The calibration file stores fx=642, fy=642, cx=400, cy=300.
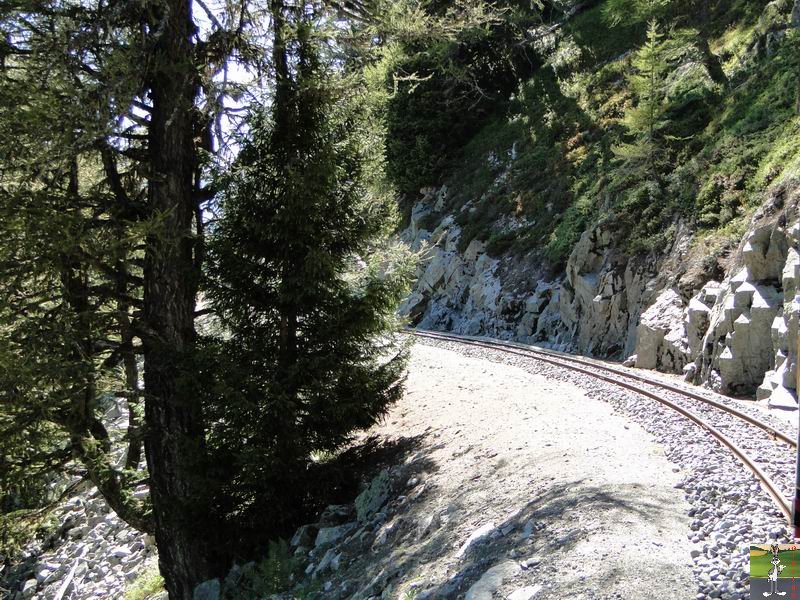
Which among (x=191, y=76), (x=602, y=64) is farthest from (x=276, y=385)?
(x=602, y=64)

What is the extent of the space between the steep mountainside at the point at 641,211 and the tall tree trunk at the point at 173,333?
12.7 ft

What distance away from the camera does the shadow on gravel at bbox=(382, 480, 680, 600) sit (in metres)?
5.76

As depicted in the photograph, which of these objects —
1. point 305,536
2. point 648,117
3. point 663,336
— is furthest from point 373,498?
point 648,117

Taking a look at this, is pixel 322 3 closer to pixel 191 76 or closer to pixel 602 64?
pixel 191 76

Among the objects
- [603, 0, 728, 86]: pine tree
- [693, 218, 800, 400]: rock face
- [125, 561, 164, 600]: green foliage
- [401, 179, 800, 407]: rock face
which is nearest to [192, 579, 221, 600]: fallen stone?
[125, 561, 164, 600]: green foliage

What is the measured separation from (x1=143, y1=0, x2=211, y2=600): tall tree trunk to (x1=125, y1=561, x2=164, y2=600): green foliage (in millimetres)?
3271

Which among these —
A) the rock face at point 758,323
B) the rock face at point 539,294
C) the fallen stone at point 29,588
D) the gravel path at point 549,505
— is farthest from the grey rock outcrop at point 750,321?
the fallen stone at point 29,588

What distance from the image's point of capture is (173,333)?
29.8 ft

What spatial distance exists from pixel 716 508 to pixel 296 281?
568 cm

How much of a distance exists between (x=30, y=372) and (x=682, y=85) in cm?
2359

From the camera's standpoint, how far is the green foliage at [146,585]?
39.8ft

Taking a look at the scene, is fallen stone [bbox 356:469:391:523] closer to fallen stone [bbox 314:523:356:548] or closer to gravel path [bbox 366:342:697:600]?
fallen stone [bbox 314:523:356:548]

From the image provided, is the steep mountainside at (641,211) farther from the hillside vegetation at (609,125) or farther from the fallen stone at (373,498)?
the fallen stone at (373,498)

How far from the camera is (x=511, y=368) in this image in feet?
53.3
